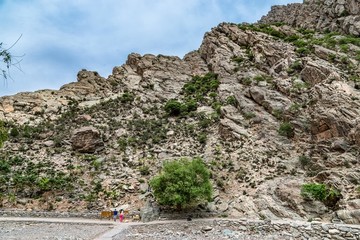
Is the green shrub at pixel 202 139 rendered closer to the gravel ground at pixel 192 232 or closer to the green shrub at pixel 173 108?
the green shrub at pixel 173 108

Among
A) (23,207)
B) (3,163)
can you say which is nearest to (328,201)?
(23,207)

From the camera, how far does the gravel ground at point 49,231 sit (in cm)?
2216

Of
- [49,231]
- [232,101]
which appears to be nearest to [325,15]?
[232,101]

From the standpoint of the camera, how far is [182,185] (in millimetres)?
27859

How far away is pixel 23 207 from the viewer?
107 feet

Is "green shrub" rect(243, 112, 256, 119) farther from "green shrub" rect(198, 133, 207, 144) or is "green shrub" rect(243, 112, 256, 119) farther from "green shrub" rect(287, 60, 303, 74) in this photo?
"green shrub" rect(287, 60, 303, 74)

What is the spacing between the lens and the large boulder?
41.0 meters

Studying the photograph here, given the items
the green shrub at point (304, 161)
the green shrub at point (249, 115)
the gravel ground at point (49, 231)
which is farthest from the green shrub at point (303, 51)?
the gravel ground at point (49, 231)

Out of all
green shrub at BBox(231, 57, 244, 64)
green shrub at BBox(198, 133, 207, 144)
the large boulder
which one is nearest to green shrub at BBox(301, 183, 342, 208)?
green shrub at BBox(198, 133, 207, 144)

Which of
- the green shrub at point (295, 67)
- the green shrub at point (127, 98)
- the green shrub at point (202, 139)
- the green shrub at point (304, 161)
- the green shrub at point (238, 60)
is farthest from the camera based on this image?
the green shrub at point (238, 60)

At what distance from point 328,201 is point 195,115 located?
2425 centimetres

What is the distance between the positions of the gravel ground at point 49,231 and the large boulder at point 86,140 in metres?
14.3

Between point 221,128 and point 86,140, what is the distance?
17.9 metres

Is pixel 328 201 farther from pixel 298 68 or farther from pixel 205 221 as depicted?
pixel 298 68
